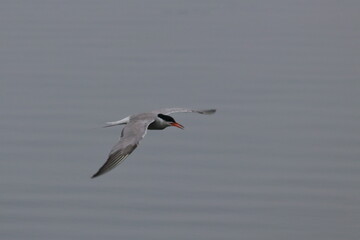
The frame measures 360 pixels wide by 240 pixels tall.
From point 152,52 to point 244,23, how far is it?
164 inches

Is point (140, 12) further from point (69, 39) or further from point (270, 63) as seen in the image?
point (270, 63)

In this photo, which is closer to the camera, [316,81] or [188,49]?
[316,81]

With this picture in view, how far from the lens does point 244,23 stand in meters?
28.3

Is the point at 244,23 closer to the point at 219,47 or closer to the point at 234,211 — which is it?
the point at 219,47

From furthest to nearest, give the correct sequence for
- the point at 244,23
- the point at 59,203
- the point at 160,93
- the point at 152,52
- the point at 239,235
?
the point at 244,23 → the point at 152,52 → the point at 160,93 → the point at 59,203 → the point at 239,235

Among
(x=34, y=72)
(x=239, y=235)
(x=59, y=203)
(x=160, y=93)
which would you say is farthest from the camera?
(x=34, y=72)

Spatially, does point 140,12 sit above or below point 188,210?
above

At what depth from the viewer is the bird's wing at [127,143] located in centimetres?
1348

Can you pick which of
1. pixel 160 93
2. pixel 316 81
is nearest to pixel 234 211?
pixel 160 93

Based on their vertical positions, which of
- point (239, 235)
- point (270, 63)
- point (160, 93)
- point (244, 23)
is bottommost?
point (239, 235)

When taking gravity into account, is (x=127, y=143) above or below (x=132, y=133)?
below

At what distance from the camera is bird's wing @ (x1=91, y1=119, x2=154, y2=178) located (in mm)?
13475

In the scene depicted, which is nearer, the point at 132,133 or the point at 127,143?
the point at 127,143

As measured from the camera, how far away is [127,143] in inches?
556
